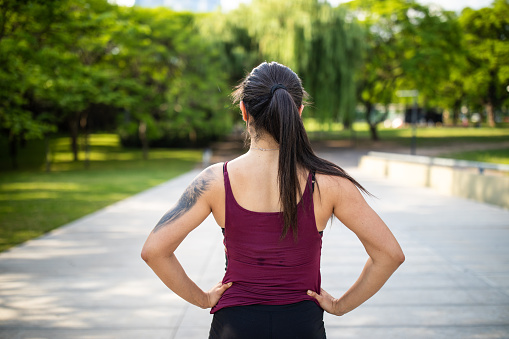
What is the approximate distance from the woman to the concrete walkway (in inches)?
84.2

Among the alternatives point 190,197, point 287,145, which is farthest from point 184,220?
point 287,145

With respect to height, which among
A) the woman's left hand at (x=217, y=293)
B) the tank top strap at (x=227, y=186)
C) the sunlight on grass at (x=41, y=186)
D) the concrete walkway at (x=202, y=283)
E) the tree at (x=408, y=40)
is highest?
the tree at (x=408, y=40)

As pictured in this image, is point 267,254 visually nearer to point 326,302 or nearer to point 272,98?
point 326,302

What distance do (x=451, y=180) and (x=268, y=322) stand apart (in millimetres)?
10669

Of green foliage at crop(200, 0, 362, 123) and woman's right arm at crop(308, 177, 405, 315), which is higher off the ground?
green foliage at crop(200, 0, 362, 123)

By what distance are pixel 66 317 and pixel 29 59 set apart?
9.01m

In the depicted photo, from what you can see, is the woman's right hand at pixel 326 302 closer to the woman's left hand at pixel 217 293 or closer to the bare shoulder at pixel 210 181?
the woman's left hand at pixel 217 293

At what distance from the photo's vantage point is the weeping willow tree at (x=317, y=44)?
21531mm

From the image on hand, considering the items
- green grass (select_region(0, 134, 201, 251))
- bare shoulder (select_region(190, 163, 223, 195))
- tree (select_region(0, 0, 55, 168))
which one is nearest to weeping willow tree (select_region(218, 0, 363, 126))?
green grass (select_region(0, 134, 201, 251))

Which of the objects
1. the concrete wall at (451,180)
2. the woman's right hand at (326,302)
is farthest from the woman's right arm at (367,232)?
the concrete wall at (451,180)

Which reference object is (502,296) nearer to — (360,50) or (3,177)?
(3,177)

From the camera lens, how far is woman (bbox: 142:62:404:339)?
147 centimetres

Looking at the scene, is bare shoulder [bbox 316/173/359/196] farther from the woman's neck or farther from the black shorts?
the black shorts

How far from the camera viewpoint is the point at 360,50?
22828 mm
